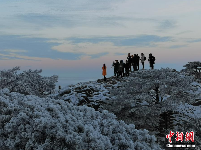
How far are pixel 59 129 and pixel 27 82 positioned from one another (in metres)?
15.5

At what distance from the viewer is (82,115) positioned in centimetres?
784

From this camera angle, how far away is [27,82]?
21.2 meters

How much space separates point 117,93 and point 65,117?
8965 mm

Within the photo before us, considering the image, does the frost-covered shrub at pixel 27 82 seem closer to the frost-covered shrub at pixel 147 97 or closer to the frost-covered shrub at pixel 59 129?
the frost-covered shrub at pixel 147 97

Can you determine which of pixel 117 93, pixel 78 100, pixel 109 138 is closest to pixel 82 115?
pixel 109 138

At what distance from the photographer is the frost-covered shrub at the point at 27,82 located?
2056 centimetres

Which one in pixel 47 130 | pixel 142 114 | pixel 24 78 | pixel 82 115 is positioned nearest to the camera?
pixel 47 130

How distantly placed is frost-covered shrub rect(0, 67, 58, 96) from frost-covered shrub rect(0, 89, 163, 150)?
1274 cm

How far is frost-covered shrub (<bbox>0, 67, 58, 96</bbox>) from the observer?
2056 centimetres

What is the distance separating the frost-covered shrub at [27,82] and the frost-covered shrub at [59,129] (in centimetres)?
1274

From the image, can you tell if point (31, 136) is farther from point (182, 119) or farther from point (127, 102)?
point (182, 119)

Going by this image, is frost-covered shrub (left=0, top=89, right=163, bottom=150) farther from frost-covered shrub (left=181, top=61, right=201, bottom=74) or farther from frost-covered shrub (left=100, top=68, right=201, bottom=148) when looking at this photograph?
frost-covered shrub (left=181, top=61, right=201, bottom=74)

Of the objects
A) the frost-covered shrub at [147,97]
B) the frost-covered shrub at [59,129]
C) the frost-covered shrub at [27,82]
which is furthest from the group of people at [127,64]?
the frost-covered shrub at [59,129]

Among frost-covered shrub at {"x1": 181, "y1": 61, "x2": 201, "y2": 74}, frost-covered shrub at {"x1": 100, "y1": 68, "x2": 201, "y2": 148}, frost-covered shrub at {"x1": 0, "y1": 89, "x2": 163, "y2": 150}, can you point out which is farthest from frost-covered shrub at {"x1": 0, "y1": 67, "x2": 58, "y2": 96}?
frost-covered shrub at {"x1": 181, "y1": 61, "x2": 201, "y2": 74}
